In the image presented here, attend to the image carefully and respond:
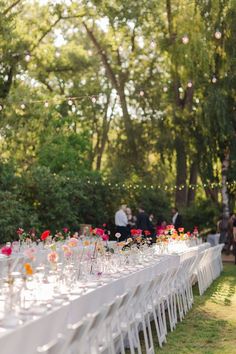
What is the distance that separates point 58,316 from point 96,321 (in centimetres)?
30

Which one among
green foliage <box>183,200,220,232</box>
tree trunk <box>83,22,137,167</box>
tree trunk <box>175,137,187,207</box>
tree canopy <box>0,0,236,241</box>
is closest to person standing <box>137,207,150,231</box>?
tree canopy <box>0,0,236,241</box>

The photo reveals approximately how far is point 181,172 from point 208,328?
1928cm

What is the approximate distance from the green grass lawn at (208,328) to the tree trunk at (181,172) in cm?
1305

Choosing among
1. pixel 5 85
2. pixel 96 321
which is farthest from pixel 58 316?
pixel 5 85

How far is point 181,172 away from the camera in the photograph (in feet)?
96.9

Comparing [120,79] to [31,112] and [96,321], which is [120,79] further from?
[96,321]

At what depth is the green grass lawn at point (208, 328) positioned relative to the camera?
8953mm

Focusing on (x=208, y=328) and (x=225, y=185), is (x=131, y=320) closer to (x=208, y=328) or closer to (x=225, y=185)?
(x=208, y=328)

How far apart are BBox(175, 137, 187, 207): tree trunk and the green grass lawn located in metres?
13.0

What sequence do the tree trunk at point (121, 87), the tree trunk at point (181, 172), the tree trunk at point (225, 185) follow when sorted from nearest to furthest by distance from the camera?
1. the tree trunk at point (225, 185)
2. the tree trunk at point (181, 172)
3. the tree trunk at point (121, 87)

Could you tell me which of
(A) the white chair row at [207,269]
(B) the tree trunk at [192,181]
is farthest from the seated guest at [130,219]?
(A) the white chair row at [207,269]

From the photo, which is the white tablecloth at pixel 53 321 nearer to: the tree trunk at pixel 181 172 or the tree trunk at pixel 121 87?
the tree trunk at pixel 181 172

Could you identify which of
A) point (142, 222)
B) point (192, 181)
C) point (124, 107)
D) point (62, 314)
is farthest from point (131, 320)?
point (124, 107)

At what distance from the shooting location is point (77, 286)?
807cm
